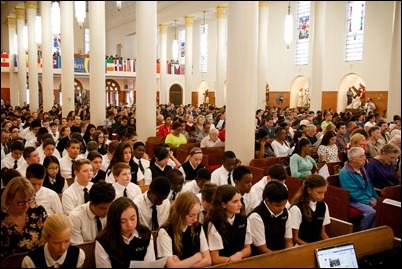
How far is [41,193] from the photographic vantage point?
14.8 feet

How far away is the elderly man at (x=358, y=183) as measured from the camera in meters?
5.79

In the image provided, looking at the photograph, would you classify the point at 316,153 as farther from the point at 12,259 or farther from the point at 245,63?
the point at 12,259

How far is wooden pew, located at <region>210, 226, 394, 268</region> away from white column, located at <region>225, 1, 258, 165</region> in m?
4.10

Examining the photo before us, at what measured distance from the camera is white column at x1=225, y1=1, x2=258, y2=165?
741cm

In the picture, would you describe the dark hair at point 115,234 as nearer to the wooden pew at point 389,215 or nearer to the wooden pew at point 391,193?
the wooden pew at point 389,215

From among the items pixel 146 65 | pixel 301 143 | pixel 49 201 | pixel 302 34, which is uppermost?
pixel 302 34

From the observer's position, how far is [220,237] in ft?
12.3

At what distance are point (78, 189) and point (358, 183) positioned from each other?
12.3 feet

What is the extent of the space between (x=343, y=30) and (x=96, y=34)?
14.2m

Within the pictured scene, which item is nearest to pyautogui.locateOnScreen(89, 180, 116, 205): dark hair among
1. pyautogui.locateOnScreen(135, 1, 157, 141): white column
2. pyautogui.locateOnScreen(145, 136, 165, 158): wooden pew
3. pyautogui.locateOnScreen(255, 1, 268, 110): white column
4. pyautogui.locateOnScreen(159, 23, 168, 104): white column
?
pyautogui.locateOnScreen(145, 136, 165, 158): wooden pew

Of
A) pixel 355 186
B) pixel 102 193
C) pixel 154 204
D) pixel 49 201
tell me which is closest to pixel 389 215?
pixel 355 186

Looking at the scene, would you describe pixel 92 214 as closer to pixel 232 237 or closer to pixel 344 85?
pixel 232 237

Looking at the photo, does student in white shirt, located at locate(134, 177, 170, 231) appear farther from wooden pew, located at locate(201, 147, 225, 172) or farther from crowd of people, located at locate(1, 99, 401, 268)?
wooden pew, located at locate(201, 147, 225, 172)

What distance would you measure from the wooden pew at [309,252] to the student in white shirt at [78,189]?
220 centimetres
